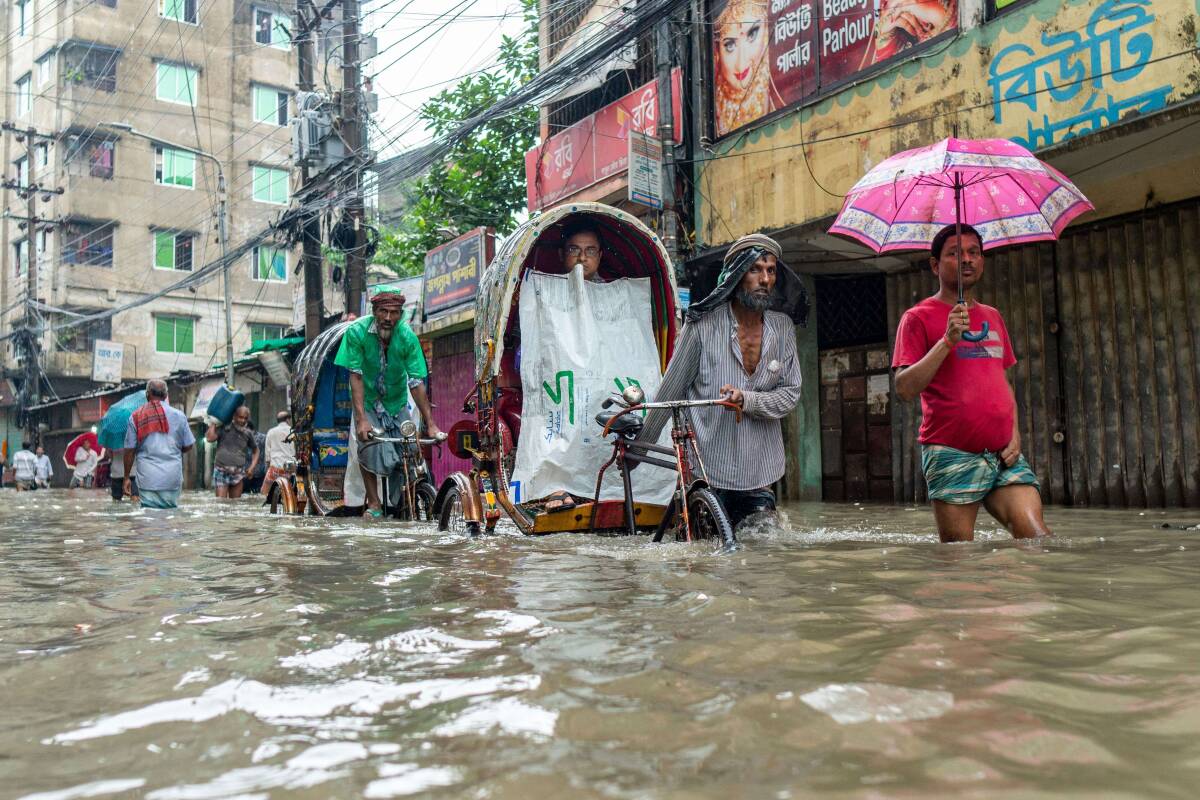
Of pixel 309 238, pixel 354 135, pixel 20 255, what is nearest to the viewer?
pixel 354 135

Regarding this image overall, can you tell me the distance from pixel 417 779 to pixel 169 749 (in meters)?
0.55

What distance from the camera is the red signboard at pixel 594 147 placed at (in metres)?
13.2

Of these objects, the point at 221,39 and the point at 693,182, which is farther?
the point at 221,39

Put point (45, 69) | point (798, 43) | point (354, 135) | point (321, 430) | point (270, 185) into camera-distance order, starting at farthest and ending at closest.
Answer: point (270, 185)
point (45, 69)
point (354, 135)
point (798, 43)
point (321, 430)

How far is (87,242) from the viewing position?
1374 inches

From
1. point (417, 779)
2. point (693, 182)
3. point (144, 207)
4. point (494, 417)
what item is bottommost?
point (417, 779)

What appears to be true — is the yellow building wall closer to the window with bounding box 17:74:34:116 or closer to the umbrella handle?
the umbrella handle

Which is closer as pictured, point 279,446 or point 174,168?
point 279,446

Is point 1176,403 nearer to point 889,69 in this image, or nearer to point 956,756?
point 889,69

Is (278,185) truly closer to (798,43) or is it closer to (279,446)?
(279,446)

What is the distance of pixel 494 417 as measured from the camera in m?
6.36

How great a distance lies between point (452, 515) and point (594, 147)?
31.3 feet

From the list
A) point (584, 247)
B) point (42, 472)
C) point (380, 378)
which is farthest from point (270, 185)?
point (584, 247)

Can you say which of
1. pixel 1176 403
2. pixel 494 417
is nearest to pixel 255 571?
pixel 494 417
